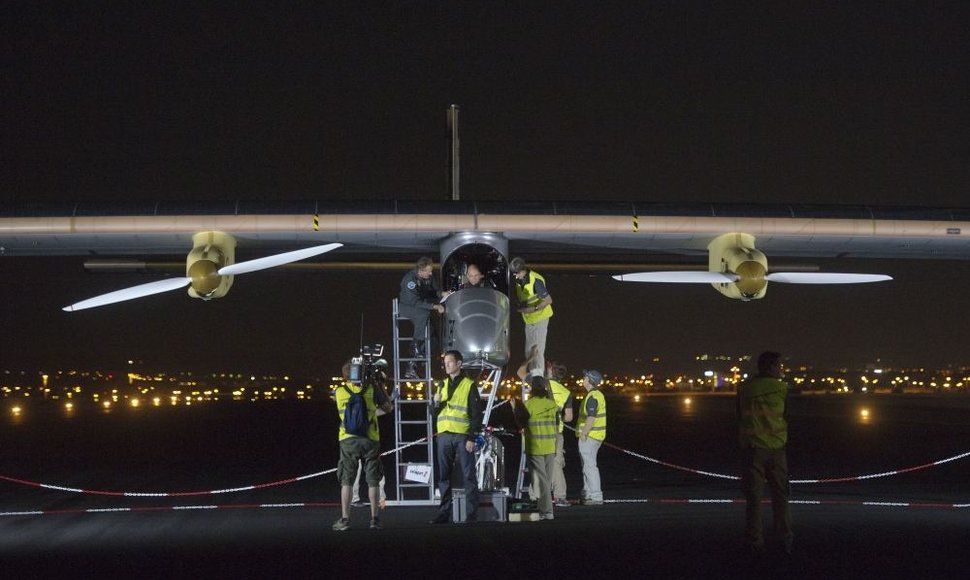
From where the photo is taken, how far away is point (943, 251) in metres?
14.6

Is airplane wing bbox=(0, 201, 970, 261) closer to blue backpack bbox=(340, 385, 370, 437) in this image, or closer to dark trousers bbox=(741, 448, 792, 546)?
blue backpack bbox=(340, 385, 370, 437)

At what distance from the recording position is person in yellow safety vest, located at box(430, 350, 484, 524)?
11172 millimetres

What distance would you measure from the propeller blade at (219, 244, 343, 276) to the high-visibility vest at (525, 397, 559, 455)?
3.05 metres

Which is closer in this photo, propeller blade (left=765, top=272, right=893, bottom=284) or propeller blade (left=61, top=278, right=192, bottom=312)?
propeller blade (left=61, top=278, right=192, bottom=312)

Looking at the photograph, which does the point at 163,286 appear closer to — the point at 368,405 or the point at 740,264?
the point at 368,405

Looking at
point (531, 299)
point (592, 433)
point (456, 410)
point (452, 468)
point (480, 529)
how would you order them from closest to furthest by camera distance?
point (480, 529)
point (456, 410)
point (452, 468)
point (592, 433)
point (531, 299)

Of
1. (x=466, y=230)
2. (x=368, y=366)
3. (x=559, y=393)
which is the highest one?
(x=466, y=230)

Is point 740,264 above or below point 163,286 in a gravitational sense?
above

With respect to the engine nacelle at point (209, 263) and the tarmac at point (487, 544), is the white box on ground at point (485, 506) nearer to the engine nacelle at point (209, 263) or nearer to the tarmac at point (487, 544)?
the tarmac at point (487, 544)

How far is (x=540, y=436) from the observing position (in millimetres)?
11961

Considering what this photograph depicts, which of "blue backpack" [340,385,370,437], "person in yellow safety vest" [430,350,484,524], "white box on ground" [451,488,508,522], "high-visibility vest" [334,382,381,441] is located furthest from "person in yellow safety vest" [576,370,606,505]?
"blue backpack" [340,385,370,437]

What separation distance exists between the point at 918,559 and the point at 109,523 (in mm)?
8513

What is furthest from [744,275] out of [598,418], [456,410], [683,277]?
[456,410]

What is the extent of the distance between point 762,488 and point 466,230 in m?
5.55
